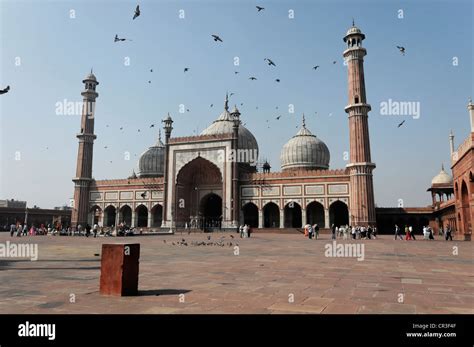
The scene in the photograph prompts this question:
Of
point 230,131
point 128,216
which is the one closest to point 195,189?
point 230,131

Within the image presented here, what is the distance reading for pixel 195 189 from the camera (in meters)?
45.5

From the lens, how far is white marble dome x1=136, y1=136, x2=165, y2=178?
54406 millimetres

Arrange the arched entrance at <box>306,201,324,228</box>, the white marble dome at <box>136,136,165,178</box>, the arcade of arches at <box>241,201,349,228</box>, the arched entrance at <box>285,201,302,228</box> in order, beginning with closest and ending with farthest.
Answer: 1. the arcade of arches at <box>241,201,349,228</box>
2. the arched entrance at <box>306,201,324,228</box>
3. the arched entrance at <box>285,201,302,228</box>
4. the white marble dome at <box>136,136,165,178</box>

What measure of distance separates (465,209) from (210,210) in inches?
1130

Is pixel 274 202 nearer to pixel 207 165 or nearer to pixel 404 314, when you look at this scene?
pixel 207 165

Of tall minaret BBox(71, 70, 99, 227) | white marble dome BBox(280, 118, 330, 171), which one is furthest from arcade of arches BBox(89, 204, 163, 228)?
white marble dome BBox(280, 118, 330, 171)

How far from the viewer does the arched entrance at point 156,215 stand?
4669 cm

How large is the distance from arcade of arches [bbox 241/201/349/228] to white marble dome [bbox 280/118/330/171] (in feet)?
22.1

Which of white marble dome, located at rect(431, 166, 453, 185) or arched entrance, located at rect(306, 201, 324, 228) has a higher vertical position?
white marble dome, located at rect(431, 166, 453, 185)

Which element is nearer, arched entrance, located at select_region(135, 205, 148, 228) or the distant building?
arched entrance, located at select_region(135, 205, 148, 228)

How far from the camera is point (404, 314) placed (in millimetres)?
Answer: 4199

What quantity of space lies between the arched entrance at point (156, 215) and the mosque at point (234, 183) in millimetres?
131

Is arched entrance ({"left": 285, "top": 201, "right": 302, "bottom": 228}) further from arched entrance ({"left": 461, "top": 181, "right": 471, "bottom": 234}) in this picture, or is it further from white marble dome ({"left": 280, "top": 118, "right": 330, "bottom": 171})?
arched entrance ({"left": 461, "top": 181, "right": 471, "bottom": 234})

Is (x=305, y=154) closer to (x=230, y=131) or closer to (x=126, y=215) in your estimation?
(x=230, y=131)
